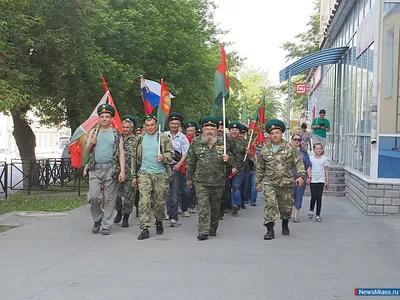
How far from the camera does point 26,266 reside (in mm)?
6836

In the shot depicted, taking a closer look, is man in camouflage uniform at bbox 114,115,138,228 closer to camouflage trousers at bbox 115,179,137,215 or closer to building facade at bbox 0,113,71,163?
camouflage trousers at bbox 115,179,137,215

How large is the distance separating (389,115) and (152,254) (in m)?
6.13

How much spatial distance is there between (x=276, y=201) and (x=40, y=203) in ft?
25.0

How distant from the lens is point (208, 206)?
8789 millimetres

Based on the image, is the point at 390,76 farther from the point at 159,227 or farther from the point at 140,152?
the point at 159,227

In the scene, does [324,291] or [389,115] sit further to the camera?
[389,115]

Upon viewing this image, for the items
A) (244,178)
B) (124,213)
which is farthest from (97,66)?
(124,213)

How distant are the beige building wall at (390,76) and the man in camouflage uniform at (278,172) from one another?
3.36 metres

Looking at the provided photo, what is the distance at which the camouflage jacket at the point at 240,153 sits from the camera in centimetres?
1168

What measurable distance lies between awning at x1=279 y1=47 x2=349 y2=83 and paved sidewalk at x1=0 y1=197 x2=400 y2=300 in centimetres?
835

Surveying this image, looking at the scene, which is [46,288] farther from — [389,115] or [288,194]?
[389,115]

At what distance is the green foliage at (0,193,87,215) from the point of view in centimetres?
1314

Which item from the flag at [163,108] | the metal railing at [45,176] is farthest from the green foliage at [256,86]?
the flag at [163,108]

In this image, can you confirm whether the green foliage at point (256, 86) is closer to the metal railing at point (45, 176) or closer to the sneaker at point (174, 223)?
the metal railing at point (45, 176)
